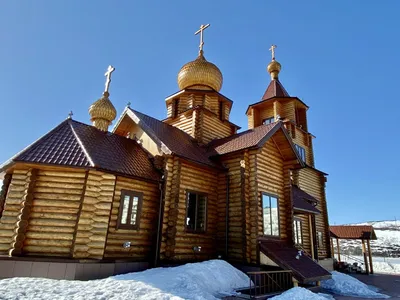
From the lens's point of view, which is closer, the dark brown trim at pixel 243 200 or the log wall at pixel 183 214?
the log wall at pixel 183 214

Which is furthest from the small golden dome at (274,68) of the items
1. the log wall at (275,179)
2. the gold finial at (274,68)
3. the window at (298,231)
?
the log wall at (275,179)

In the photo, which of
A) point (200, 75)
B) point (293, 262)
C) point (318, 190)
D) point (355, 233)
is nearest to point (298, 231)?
point (318, 190)

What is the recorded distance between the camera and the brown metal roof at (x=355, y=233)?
22445mm

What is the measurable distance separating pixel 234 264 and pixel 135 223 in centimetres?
425

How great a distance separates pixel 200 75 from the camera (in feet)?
59.6

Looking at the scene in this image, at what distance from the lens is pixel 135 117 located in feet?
46.3

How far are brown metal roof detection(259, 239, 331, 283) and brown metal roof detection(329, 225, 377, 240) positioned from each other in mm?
13977

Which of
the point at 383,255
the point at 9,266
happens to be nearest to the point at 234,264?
the point at 9,266

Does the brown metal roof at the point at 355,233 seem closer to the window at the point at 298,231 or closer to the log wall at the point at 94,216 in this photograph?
the window at the point at 298,231

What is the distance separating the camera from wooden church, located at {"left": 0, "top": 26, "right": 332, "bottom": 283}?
29.5ft

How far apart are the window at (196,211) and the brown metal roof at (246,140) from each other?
236 centimetres

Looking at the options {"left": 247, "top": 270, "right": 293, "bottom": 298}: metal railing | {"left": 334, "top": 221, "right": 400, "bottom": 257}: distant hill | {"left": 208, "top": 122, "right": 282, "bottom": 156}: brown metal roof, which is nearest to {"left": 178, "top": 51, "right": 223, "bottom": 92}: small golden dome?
{"left": 208, "top": 122, "right": 282, "bottom": 156}: brown metal roof

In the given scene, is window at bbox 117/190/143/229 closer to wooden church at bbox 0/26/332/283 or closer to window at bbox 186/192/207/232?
wooden church at bbox 0/26/332/283

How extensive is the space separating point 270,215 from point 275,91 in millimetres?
15171
